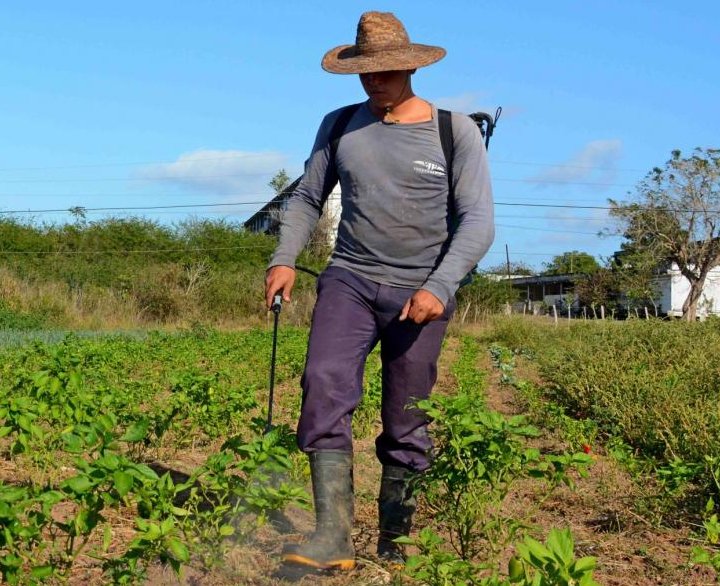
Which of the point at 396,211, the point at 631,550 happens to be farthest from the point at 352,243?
the point at 631,550

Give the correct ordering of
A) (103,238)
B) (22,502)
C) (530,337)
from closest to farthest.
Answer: (22,502) → (530,337) → (103,238)

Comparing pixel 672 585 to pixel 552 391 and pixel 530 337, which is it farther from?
pixel 530 337

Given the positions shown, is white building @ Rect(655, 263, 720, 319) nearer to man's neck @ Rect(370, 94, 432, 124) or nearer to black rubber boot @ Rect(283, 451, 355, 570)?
man's neck @ Rect(370, 94, 432, 124)

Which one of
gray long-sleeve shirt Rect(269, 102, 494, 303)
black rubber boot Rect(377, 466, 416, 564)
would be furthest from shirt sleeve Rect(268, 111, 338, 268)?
black rubber boot Rect(377, 466, 416, 564)

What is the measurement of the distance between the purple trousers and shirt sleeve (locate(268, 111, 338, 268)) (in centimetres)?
18

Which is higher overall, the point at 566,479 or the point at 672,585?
the point at 566,479

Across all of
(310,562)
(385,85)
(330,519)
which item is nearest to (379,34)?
(385,85)

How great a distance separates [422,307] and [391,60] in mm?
860

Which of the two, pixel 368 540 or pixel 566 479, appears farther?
pixel 368 540

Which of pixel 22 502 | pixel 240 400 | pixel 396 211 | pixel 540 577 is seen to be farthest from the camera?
pixel 240 400

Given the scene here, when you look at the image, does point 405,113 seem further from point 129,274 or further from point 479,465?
point 129,274

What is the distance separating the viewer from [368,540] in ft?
12.1

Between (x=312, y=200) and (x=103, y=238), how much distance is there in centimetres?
3652

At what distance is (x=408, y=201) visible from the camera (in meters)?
3.60
